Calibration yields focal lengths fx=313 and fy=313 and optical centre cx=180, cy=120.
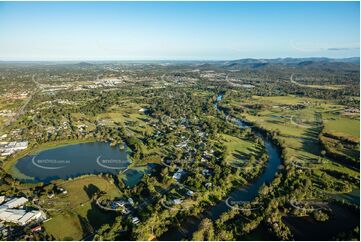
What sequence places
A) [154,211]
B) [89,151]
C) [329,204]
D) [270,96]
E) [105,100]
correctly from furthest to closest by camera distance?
[270,96]
[105,100]
[89,151]
[329,204]
[154,211]

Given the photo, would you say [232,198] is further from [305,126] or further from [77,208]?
[305,126]

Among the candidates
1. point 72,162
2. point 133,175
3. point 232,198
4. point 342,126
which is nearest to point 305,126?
point 342,126

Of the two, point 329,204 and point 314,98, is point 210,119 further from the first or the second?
point 314,98

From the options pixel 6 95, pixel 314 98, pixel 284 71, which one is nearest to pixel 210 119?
pixel 314 98

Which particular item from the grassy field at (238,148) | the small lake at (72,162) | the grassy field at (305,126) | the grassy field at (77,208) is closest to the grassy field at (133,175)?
the small lake at (72,162)

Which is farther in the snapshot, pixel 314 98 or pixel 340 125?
pixel 314 98

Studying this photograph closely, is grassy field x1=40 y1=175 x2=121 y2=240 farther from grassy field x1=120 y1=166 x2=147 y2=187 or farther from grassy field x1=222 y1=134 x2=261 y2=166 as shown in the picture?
grassy field x1=222 y1=134 x2=261 y2=166

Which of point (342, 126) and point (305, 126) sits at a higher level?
point (342, 126)
